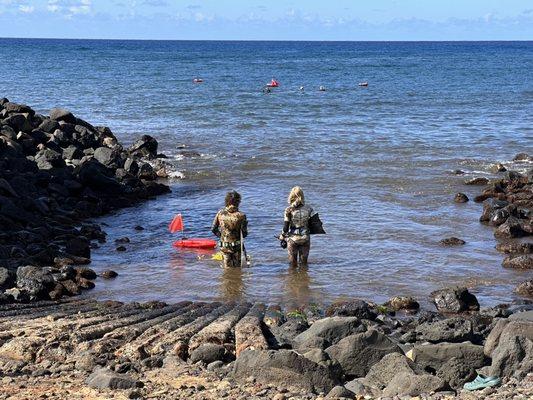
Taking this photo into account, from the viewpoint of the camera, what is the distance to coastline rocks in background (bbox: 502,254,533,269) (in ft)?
54.1

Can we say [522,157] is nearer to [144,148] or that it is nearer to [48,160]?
[144,148]

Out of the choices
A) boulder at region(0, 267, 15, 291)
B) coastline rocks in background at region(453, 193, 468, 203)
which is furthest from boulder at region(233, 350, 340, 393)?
coastline rocks in background at region(453, 193, 468, 203)

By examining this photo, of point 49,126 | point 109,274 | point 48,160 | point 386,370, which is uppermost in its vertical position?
point 49,126

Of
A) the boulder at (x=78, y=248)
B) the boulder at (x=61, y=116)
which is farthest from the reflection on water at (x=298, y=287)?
the boulder at (x=61, y=116)

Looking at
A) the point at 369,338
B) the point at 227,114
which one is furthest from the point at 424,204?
the point at 227,114

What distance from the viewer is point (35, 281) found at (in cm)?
1395

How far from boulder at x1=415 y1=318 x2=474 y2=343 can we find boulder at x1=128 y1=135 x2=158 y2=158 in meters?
19.7

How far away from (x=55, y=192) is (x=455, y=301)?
37.2 feet

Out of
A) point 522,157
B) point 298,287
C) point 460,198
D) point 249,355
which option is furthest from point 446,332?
point 522,157

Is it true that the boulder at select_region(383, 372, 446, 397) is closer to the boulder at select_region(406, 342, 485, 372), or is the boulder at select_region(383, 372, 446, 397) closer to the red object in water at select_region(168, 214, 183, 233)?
the boulder at select_region(406, 342, 485, 372)

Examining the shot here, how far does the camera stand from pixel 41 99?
184ft

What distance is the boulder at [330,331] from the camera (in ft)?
34.7

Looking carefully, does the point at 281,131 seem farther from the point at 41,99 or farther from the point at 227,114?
the point at 41,99

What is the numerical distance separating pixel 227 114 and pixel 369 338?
1481 inches
